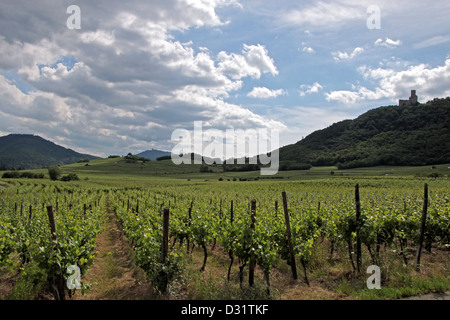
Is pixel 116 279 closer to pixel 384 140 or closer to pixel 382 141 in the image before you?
pixel 382 141

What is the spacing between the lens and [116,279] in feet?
29.4

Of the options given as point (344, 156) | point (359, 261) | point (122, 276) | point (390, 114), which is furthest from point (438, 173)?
point (390, 114)

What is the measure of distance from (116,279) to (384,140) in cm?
13032

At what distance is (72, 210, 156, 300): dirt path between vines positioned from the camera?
7.47 meters

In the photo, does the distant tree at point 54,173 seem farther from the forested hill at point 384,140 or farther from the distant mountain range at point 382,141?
the forested hill at point 384,140

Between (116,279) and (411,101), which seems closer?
(116,279)

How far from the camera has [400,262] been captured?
29.5 ft

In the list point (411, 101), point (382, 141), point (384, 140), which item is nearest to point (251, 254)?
point (382, 141)

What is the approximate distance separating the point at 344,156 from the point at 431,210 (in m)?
109

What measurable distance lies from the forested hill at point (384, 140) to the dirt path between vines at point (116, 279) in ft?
316

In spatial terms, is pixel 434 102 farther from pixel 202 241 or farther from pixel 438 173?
pixel 202 241

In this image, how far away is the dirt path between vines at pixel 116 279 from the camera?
7.47 m

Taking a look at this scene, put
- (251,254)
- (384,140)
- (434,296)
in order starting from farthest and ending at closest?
1. (384,140)
2. (251,254)
3. (434,296)

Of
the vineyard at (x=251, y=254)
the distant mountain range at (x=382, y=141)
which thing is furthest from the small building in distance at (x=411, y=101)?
the vineyard at (x=251, y=254)
